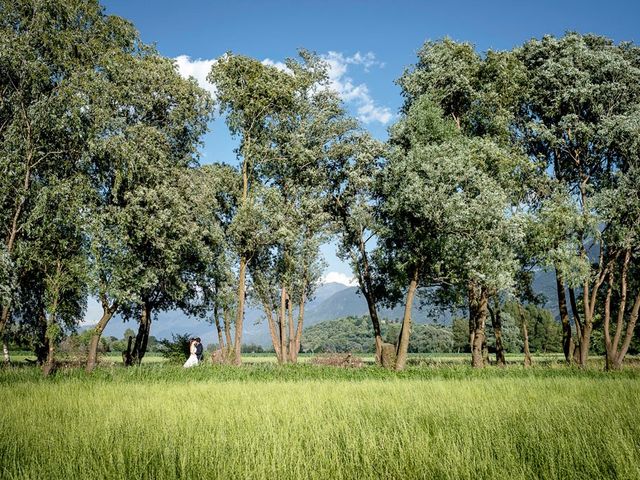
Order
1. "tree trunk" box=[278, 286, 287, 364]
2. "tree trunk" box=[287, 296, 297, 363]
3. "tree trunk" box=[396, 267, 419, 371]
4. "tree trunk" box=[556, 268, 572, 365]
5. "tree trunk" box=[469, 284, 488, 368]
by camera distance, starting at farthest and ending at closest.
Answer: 1. "tree trunk" box=[278, 286, 287, 364]
2. "tree trunk" box=[287, 296, 297, 363]
3. "tree trunk" box=[556, 268, 572, 365]
4. "tree trunk" box=[469, 284, 488, 368]
5. "tree trunk" box=[396, 267, 419, 371]

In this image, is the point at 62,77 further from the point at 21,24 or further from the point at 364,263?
the point at 364,263

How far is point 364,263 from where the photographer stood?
30594mm

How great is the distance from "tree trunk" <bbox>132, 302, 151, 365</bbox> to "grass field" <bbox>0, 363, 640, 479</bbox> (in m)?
22.1

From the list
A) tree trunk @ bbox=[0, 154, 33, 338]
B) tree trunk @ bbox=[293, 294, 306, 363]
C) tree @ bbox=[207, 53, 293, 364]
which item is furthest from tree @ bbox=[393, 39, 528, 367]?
tree trunk @ bbox=[0, 154, 33, 338]

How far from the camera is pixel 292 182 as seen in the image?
32.1 m

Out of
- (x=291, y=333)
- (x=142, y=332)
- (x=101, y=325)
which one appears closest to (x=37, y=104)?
(x=101, y=325)

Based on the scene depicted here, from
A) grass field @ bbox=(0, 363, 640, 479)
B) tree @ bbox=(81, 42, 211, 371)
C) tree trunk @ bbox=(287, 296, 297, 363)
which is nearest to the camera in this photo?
grass field @ bbox=(0, 363, 640, 479)

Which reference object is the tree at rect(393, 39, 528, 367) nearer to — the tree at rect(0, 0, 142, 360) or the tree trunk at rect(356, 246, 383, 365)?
the tree trunk at rect(356, 246, 383, 365)

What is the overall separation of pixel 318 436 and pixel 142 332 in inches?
1241

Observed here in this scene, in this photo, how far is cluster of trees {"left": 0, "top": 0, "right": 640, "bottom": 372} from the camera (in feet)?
73.8

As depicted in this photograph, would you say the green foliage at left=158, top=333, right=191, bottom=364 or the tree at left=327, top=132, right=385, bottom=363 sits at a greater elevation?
the tree at left=327, top=132, right=385, bottom=363

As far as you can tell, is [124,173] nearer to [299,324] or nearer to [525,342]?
[299,324]

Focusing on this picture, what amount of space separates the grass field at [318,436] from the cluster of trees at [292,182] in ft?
41.0

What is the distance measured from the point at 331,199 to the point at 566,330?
19.0 m
